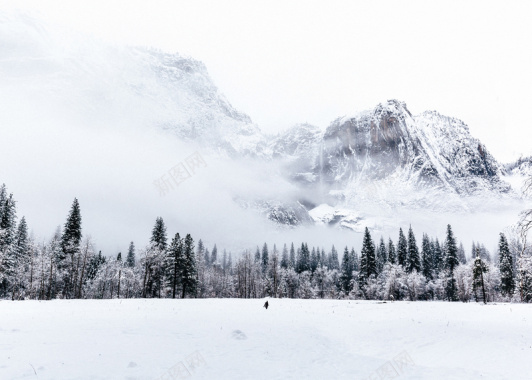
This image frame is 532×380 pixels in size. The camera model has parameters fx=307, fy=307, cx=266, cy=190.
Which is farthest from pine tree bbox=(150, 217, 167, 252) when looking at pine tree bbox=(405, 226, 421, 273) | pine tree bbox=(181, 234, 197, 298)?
pine tree bbox=(405, 226, 421, 273)

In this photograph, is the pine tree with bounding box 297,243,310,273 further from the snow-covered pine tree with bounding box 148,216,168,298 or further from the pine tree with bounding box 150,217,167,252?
the pine tree with bounding box 150,217,167,252

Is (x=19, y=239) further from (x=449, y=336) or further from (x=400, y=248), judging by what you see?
(x=400, y=248)

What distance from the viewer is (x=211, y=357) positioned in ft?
47.7

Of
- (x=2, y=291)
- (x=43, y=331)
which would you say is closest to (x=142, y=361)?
(x=43, y=331)

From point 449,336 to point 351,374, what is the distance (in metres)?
10.3

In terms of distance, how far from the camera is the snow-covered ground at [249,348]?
12.2 meters
